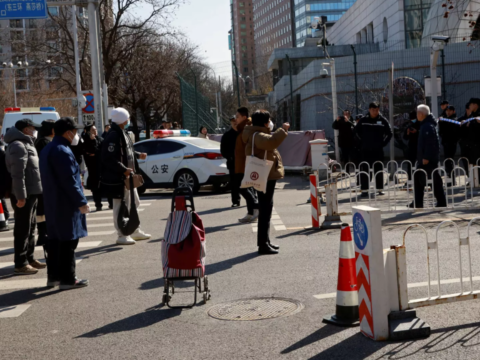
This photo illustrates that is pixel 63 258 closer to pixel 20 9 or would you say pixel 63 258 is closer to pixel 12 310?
pixel 12 310

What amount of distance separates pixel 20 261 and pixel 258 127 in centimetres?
348

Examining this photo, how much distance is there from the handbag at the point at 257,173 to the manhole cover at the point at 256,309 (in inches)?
99.6

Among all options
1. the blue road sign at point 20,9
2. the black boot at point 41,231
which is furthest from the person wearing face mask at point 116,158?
the blue road sign at point 20,9

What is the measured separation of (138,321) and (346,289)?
1.86 meters

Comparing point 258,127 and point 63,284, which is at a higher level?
point 258,127

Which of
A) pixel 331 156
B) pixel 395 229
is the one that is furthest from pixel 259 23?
pixel 395 229

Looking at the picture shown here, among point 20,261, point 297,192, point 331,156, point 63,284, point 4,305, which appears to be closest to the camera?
point 4,305

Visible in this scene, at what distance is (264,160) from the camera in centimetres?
898

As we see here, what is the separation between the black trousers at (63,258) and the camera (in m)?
7.47

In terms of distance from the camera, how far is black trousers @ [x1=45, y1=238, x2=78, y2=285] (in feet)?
24.5

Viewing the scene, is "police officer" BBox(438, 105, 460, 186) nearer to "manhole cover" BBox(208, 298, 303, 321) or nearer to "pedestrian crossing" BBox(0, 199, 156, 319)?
"pedestrian crossing" BBox(0, 199, 156, 319)

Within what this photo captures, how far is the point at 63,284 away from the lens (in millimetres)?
7535

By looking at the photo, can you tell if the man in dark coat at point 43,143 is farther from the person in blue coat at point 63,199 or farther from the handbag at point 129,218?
the handbag at point 129,218

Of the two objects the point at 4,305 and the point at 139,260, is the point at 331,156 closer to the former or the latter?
the point at 139,260
